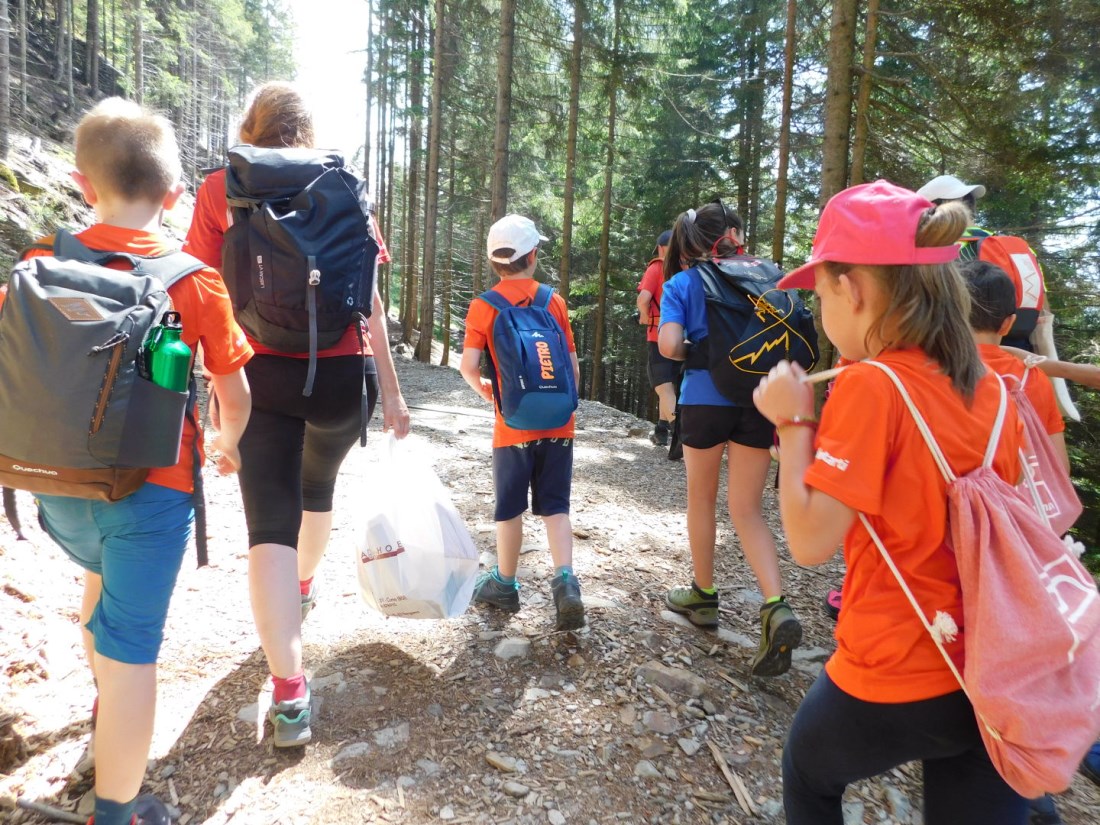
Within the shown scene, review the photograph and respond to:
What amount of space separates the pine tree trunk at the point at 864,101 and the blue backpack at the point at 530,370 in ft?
18.7

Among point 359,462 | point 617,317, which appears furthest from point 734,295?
point 617,317

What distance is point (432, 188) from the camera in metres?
14.5

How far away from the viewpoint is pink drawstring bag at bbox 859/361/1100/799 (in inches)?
48.4

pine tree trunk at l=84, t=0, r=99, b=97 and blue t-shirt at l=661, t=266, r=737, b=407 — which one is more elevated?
pine tree trunk at l=84, t=0, r=99, b=97

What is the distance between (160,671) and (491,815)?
5.00 feet

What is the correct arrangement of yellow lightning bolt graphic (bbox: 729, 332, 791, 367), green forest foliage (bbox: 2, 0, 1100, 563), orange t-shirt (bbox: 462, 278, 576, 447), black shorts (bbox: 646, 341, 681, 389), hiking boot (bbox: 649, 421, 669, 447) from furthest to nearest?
1. hiking boot (bbox: 649, 421, 669, 447)
2. green forest foliage (bbox: 2, 0, 1100, 563)
3. black shorts (bbox: 646, 341, 681, 389)
4. orange t-shirt (bbox: 462, 278, 576, 447)
5. yellow lightning bolt graphic (bbox: 729, 332, 791, 367)

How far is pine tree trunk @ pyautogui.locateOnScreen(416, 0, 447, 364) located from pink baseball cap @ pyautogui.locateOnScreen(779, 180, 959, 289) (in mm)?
13592

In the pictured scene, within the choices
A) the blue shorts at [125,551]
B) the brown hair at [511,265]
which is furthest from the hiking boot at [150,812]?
the brown hair at [511,265]

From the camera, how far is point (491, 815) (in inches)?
84.7

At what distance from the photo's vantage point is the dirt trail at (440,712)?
219cm

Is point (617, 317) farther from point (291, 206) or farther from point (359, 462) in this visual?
point (291, 206)

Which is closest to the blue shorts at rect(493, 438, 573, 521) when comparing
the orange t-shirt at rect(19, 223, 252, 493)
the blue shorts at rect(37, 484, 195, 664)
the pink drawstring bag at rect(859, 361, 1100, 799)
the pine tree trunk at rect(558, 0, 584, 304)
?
the orange t-shirt at rect(19, 223, 252, 493)

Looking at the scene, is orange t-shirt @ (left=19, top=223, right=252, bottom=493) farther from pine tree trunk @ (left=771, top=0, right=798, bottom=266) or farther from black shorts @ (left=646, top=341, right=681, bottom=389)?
pine tree trunk @ (left=771, top=0, right=798, bottom=266)

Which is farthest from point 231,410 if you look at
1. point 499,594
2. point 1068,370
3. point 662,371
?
point 662,371
